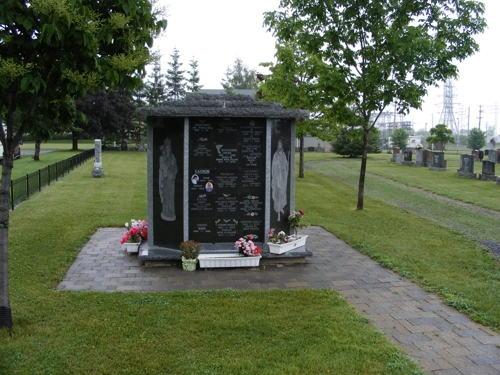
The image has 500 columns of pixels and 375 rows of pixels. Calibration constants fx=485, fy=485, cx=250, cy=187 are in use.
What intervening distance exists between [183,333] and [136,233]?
473cm

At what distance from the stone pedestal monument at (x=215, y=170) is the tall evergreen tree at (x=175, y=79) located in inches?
2306

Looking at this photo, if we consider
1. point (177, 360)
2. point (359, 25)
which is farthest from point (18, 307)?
point (359, 25)

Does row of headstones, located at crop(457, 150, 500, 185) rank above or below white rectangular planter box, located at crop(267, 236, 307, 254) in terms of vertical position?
above

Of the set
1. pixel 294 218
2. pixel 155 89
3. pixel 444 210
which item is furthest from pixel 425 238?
→ pixel 155 89

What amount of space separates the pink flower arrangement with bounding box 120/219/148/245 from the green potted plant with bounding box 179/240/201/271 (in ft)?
5.51

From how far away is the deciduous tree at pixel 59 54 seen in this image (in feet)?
17.2

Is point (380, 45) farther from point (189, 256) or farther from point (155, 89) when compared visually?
point (155, 89)

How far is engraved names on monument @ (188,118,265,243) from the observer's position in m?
9.48

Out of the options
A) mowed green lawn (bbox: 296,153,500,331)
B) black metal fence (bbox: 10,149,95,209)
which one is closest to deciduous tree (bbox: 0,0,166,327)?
mowed green lawn (bbox: 296,153,500,331)

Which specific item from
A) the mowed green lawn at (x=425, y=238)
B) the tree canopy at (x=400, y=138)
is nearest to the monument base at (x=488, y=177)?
the mowed green lawn at (x=425, y=238)

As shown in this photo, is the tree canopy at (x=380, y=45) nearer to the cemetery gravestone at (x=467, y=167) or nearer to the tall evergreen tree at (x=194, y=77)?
the cemetery gravestone at (x=467, y=167)

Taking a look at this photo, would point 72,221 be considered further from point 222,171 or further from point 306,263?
point 306,263

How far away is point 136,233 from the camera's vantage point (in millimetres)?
10305

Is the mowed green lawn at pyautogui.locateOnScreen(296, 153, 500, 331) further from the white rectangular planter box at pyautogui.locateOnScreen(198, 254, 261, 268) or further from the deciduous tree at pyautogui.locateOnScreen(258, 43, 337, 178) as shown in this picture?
the deciduous tree at pyautogui.locateOnScreen(258, 43, 337, 178)
